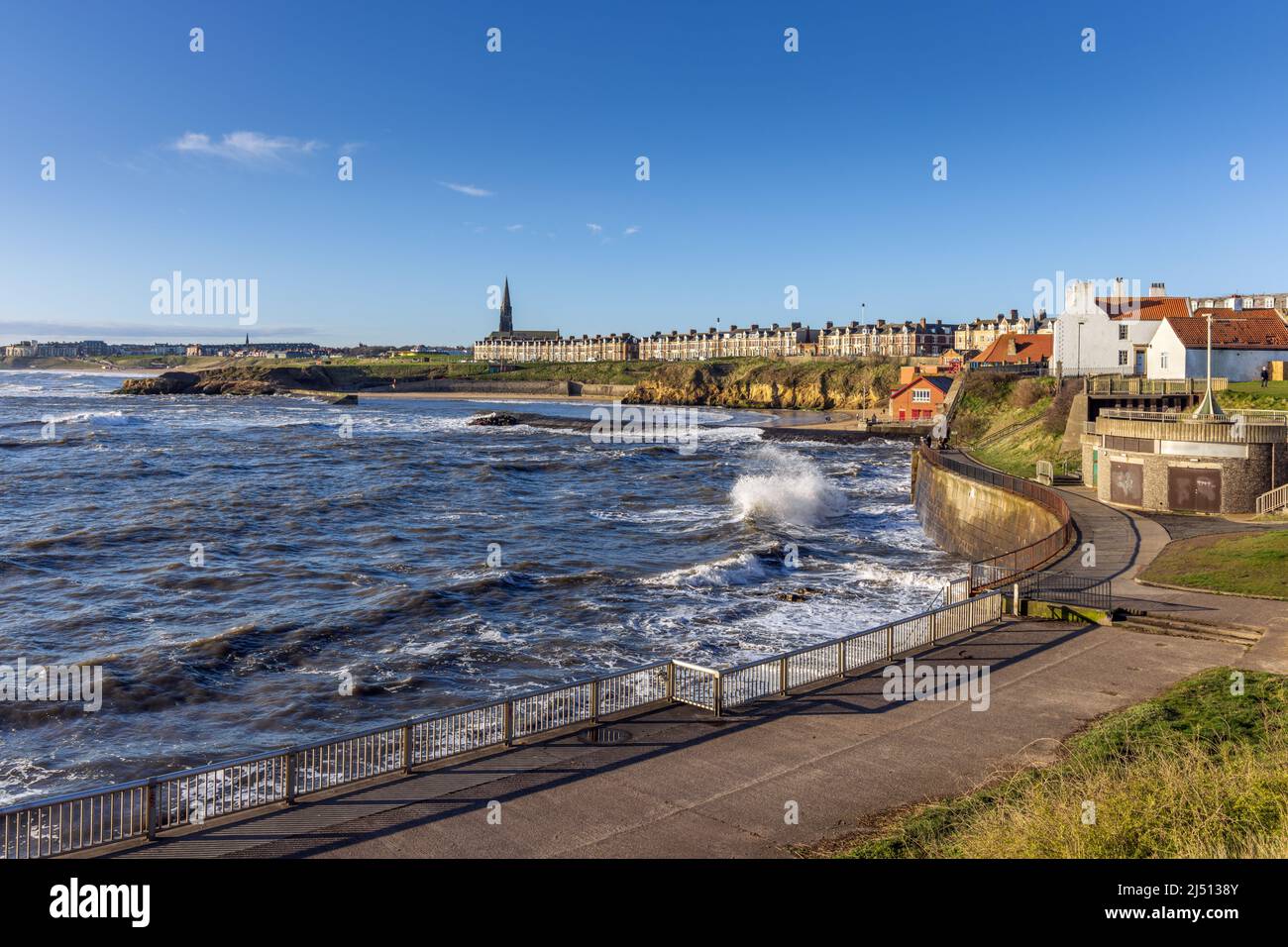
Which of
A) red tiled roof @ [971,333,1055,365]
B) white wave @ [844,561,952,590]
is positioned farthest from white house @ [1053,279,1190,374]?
white wave @ [844,561,952,590]

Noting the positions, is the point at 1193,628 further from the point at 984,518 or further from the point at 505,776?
the point at 984,518

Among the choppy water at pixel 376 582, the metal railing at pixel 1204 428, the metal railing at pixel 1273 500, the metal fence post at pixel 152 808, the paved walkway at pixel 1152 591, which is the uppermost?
the metal railing at pixel 1204 428

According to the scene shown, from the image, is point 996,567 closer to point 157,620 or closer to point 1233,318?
point 157,620

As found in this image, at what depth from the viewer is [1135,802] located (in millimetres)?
9688

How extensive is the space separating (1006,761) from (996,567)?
1243 centimetres

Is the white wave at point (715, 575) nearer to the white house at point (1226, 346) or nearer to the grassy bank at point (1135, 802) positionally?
the grassy bank at point (1135, 802)

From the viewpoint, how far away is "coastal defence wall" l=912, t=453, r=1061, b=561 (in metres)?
31.8

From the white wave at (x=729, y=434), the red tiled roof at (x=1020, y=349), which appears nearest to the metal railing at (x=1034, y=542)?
the white wave at (x=729, y=434)

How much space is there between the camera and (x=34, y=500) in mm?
48469

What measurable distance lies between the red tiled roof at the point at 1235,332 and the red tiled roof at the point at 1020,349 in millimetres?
35714

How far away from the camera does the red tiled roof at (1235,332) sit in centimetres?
5197

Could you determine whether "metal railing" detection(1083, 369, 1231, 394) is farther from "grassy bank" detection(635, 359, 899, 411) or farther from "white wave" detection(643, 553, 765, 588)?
"grassy bank" detection(635, 359, 899, 411)
